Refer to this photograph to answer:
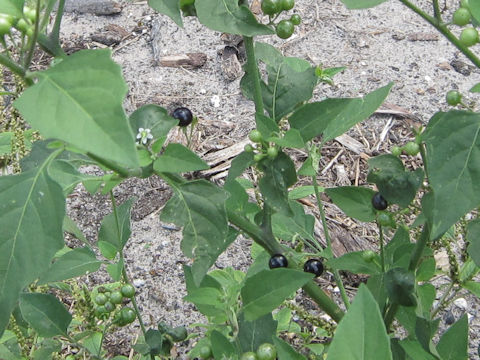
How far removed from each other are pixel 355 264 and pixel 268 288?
13.7 inches

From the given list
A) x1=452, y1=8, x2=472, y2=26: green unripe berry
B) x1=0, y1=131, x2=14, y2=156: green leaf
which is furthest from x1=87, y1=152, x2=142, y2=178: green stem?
x1=0, y1=131, x2=14, y2=156: green leaf

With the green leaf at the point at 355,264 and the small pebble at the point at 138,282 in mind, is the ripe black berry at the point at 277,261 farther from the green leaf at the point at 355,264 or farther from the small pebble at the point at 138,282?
the small pebble at the point at 138,282

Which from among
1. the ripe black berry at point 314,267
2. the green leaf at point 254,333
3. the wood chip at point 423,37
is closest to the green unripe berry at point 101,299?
the green leaf at point 254,333

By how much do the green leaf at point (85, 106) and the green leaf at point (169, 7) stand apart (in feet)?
0.85

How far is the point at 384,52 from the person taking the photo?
3645mm

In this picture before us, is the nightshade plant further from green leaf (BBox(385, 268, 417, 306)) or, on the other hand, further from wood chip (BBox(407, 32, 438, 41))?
wood chip (BBox(407, 32, 438, 41))

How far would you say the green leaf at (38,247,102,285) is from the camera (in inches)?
66.3

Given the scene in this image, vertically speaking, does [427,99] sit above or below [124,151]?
below

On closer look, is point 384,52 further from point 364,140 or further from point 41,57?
point 41,57

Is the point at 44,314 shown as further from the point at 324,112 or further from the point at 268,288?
the point at 324,112

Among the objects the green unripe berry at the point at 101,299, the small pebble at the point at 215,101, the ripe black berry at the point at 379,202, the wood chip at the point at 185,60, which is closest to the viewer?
the ripe black berry at the point at 379,202

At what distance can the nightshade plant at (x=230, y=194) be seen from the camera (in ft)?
3.20

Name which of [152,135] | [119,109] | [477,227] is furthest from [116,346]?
[119,109]

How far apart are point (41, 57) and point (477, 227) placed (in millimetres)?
3024
